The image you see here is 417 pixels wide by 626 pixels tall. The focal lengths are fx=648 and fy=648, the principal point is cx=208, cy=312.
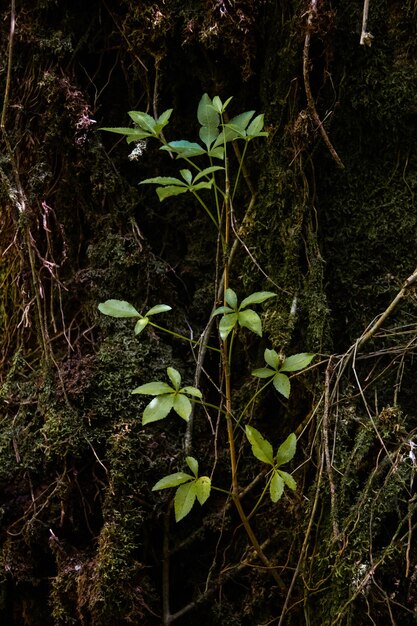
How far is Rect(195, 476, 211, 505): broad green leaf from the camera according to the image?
4.75 feet

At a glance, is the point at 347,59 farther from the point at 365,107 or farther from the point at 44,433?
the point at 44,433

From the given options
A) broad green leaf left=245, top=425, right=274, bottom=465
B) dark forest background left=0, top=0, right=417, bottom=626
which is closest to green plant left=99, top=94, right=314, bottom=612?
broad green leaf left=245, top=425, right=274, bottom=465

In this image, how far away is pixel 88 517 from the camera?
1.74 meters

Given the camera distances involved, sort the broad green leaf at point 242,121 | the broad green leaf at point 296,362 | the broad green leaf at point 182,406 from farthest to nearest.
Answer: the broad green leaf at point 242,121 < the broad green leaf at point 296,362 < the broad green leaf at point 182,406

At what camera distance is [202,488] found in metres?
1.47

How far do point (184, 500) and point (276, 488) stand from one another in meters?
0.21

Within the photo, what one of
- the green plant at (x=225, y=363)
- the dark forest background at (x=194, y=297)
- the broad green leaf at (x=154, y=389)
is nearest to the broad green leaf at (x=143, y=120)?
the green plant at (x=225, y=363)

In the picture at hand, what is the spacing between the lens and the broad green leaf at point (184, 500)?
146 cm

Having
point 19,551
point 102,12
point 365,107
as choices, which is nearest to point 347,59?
point 365,107

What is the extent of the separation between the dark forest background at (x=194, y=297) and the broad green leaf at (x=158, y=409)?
31cm

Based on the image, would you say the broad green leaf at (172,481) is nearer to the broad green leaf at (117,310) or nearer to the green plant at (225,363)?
the green plant at (225,363)

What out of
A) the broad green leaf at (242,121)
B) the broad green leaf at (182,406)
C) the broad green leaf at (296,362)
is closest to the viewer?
the broad green leaf at (182,406)

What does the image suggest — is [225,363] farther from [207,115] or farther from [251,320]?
[207,115]

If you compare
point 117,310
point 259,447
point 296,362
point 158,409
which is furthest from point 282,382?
point 117,310
